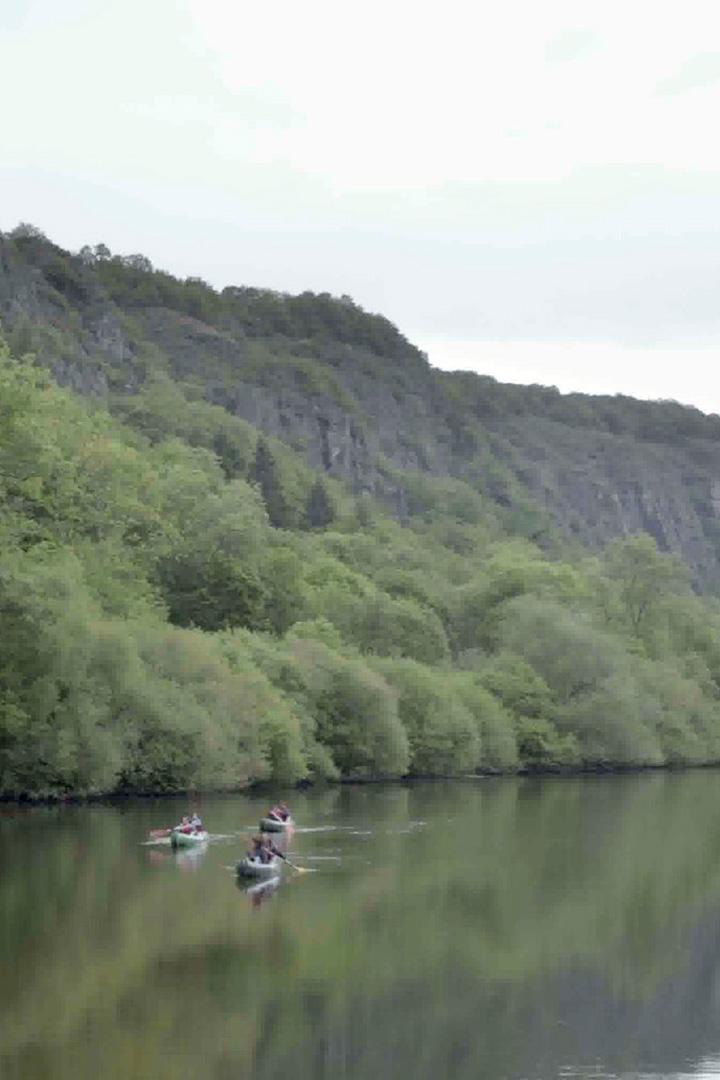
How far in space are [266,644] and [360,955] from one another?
45702mm

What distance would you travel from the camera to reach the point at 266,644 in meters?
75.4

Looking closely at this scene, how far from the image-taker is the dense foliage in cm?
5444

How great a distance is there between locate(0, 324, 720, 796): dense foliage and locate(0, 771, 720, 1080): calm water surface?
507 cm

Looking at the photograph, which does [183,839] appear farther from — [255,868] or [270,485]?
[270,485]

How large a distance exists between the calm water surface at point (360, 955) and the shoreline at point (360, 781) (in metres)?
3.37

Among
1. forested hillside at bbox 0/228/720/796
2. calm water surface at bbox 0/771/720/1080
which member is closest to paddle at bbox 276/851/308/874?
calm water surface at bbox 0/771/720/1080

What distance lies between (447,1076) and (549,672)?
242 ft

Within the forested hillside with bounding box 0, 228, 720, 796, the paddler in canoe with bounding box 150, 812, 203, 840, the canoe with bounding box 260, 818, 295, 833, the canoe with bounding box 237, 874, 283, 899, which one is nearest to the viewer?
the canoe with bounding box 237, 874, 283, 899

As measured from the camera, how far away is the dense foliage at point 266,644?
179 feet

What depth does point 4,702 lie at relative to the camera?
5319cm

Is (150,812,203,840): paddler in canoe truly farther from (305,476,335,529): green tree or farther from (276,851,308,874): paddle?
(305,476,335,529): green tree

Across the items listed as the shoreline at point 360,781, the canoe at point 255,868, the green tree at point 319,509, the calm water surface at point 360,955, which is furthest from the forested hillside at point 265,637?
the canoe at point 255,868

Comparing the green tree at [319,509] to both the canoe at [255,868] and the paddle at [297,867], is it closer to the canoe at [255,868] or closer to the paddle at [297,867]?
the paddle at [297,867]

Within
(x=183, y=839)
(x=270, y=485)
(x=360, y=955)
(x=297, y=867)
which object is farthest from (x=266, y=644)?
(x=270, y=485)
